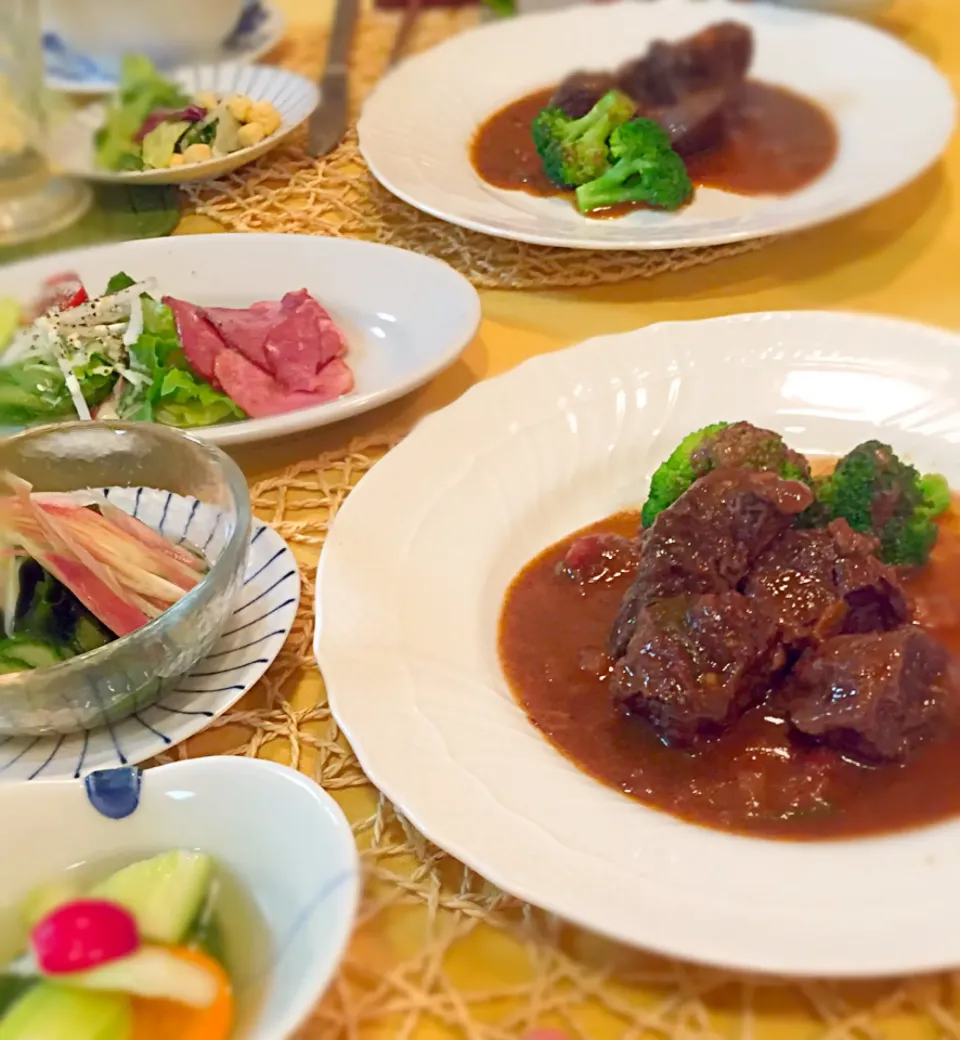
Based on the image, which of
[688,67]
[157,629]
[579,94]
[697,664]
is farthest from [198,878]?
[688,67]

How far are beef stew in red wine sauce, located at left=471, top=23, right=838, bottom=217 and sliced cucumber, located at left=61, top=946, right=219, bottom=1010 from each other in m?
1.84

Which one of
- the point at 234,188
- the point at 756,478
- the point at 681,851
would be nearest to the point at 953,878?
the point at 681,851

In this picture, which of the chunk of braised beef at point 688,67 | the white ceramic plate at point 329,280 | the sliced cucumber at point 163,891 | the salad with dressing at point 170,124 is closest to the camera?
the sliced cucumber at point 163,891

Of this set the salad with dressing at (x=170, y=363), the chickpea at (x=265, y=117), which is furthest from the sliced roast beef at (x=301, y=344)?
the chickpea at (x=265, y=117)

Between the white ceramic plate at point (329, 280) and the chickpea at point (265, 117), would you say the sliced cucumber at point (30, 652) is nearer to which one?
the white ceramic plate at point (329, 280)

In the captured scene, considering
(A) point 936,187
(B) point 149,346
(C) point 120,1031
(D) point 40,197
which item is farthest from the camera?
(A) point 936,187

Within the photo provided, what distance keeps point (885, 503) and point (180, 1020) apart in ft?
3.61

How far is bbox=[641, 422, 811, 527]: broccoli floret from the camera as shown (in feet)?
4.94

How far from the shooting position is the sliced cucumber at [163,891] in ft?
3.24

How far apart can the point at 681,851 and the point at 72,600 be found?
813 millimetres

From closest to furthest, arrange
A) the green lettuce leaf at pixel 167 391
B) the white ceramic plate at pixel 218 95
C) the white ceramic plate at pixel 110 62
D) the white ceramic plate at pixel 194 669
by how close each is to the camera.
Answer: the white ceramic plate at pixel 194 669
the green lettuce leaf at pixel 167 391
the white ceramic plate at pixel 218 95
the white ceramic plate at pixel 110 62

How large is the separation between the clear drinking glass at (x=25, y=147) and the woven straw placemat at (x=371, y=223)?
43 centimetres

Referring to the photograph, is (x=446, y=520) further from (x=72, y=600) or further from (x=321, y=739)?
(x=72, y=600)

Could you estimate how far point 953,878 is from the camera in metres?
1.03
